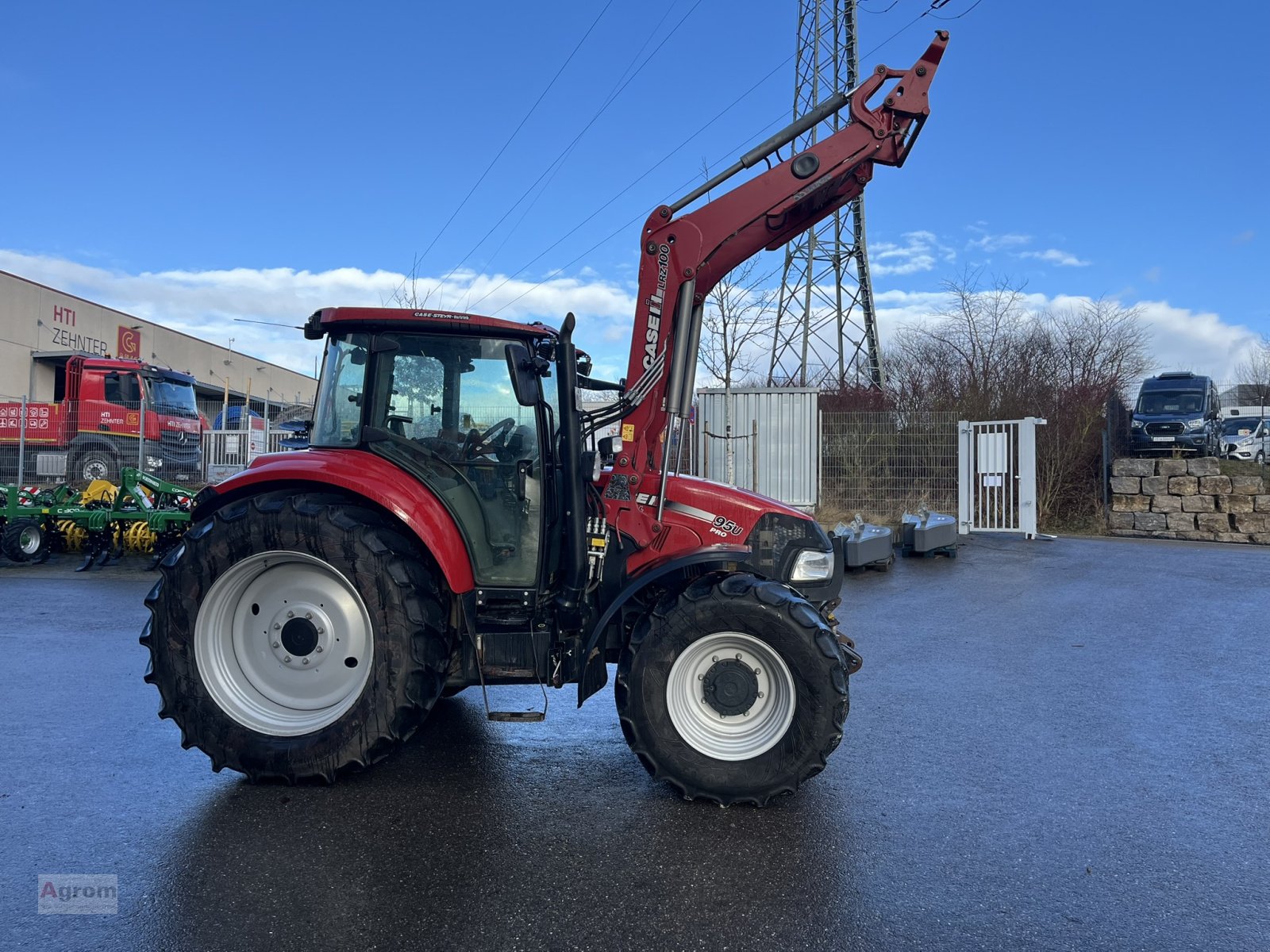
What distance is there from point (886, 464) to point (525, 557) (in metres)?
13.3

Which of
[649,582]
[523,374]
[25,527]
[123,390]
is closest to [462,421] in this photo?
[523,374]

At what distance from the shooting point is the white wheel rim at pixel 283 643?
4285 millimetres

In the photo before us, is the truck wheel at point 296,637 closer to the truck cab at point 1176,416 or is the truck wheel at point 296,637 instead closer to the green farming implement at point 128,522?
the green farming implement at point 128,522

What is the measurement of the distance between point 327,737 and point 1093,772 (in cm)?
376

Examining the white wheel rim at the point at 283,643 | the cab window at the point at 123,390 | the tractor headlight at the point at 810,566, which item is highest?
the cab window at the point at 123,390

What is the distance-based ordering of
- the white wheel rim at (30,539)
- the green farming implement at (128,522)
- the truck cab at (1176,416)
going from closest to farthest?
the green farming implement at (128,522)
the white wheel rim at (30,539)
the truck cab at (1176,416)

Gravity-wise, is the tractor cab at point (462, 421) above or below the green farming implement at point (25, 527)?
above

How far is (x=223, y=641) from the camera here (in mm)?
4379

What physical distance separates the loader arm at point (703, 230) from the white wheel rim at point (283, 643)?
156 cm

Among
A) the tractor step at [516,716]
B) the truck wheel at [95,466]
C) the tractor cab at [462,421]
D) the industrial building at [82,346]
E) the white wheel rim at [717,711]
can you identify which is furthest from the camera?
the industrial building at [82,346]

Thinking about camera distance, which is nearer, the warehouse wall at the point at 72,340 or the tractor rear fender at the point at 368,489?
the tractor rear fender at the point at 368,489

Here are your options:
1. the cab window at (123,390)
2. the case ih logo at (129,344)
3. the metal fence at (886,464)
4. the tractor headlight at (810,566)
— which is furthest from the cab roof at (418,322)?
the case ih logo at (129,344)

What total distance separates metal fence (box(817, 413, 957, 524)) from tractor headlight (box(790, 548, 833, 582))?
37.9 feet

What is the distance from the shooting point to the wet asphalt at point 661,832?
3006mm
